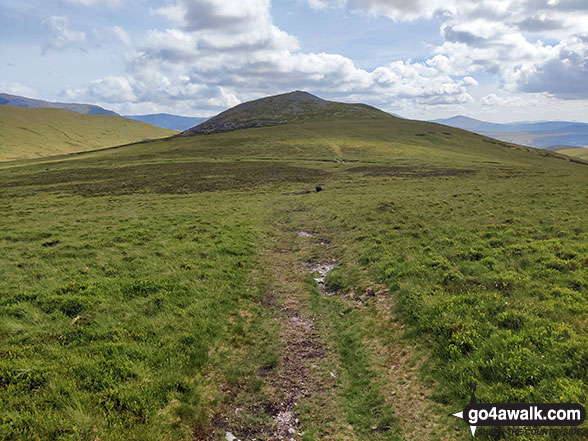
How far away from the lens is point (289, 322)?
13.1 m

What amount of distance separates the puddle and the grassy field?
22 centimetres

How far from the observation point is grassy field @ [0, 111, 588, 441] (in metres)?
7.70

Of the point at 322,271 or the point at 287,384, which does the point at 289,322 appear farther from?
the point at 322,271

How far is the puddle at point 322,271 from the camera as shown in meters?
16.3

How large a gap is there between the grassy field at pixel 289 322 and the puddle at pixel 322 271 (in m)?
0.22

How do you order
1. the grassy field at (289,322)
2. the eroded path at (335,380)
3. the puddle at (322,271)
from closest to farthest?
the grassy field at (289,322) < the eroded path at (335,380) < the puddle at (322,271)

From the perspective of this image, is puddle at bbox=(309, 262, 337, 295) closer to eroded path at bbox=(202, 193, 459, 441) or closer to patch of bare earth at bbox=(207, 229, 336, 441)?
eroded path at bbox=(202, 193, 459, 441)

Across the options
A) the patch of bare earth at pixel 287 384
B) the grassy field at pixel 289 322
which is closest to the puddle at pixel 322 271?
the grassy field at pixel 289 322

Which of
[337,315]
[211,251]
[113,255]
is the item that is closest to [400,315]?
[337,315]

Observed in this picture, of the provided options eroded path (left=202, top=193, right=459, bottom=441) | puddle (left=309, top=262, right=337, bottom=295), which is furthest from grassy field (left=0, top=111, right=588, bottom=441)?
puddle (left=309, top=262, right=337, bottom=295)

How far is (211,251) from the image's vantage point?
19531mm

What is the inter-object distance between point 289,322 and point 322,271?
5993 millimetres

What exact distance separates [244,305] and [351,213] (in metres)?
18.5

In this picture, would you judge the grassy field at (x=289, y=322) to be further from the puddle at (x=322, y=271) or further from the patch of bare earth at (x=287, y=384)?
the puddle at (x=322, y=271)
